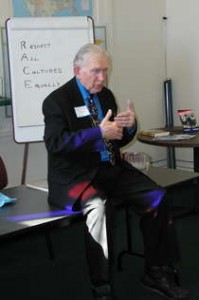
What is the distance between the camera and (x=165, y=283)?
84.4 inches

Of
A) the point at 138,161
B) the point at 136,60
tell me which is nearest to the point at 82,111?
the point at 138,161

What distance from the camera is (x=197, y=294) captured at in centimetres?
223

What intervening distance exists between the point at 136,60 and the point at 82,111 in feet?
7.15

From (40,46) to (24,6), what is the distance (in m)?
0.58

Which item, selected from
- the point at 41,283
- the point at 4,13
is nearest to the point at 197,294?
the point at 41,283

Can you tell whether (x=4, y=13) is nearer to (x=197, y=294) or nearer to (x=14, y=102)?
(x=14, y=102)

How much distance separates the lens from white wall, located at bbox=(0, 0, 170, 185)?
391 centimetres

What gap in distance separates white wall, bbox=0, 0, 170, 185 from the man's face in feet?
4.90

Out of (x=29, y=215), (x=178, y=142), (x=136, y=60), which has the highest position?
(x=136, y=60)

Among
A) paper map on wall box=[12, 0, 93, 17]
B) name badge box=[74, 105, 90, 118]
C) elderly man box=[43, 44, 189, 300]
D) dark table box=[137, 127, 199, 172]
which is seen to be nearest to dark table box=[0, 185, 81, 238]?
elderly man box=[43, 44, 189, 300]

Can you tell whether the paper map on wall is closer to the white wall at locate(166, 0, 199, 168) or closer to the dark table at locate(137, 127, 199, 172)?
the white wall at locate(166, 0, 199, 168)

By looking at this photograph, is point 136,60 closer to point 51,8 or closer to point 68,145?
point 51,8

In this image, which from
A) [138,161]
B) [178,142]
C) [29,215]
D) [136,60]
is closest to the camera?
[29,215]

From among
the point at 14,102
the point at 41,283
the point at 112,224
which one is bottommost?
the point at 41,283
